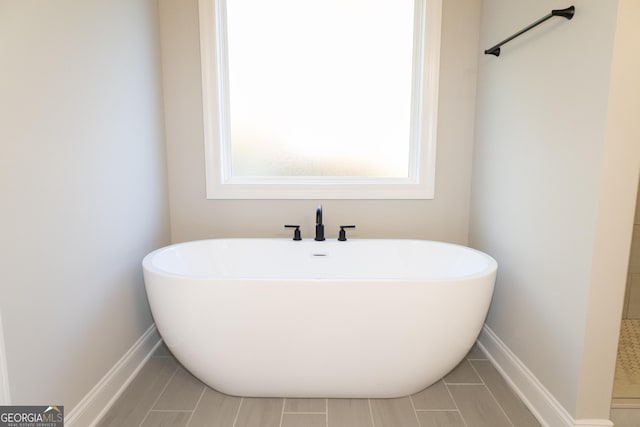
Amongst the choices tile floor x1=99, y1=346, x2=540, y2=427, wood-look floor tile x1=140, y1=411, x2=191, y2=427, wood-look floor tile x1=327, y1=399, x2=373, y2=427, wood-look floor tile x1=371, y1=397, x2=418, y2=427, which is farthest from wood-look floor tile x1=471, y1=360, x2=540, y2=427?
wood-look floor tile x1=140, y1=411, x2=191, y2=427

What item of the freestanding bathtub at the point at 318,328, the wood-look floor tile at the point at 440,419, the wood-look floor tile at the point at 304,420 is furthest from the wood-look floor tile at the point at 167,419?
the wood-look floor tile at the point at 440,419

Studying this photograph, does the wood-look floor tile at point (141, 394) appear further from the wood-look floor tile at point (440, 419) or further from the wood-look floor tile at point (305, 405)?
the wood-look floor tile at point (440, 419)

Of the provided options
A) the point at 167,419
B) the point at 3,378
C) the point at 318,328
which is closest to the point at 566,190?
the point at 318,328

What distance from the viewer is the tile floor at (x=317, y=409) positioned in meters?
1.57

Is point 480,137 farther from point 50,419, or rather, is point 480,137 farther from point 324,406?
point 50,419

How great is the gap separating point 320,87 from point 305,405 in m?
1.89

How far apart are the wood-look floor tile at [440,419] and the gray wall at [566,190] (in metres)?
0.41

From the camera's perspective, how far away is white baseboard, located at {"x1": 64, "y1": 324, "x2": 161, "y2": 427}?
1.49m

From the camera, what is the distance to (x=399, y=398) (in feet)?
5.68

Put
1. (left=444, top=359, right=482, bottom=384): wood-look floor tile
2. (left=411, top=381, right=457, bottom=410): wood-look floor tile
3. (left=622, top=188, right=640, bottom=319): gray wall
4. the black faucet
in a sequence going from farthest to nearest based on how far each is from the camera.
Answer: (left=622, top=188, right=640, bottom=319): gray wall → the black faucet → (left=444, top=359, right=482, bottom=384): wood-look floor tile → (left=411, top=381, right=457, bottom=410): wood-look floor tile

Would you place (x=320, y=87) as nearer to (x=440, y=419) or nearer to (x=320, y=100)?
(x=320, y=100)

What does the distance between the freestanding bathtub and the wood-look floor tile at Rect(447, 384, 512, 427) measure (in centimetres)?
16

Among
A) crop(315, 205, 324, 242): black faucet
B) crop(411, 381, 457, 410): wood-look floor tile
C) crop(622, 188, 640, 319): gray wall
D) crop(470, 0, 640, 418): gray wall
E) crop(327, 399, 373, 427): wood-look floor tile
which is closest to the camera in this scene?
crop(470, 0, 640, 418): gray wall

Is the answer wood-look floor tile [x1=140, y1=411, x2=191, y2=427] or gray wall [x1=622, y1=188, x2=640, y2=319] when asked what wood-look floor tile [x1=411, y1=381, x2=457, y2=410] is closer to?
wood-look floor tile [x1=140, y1=411, x2=191, y2=427]
